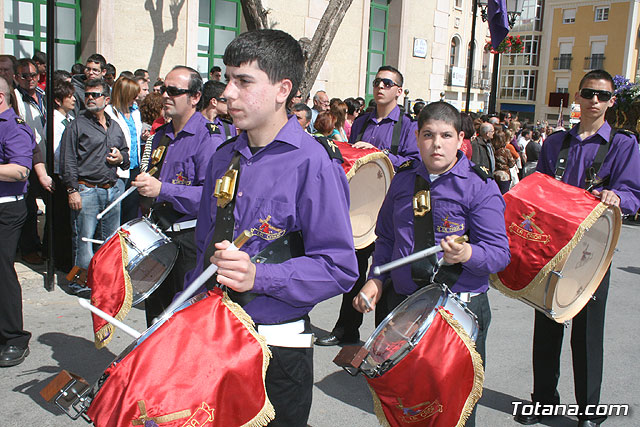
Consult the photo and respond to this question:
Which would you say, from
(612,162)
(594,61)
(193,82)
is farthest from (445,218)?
(594,61)

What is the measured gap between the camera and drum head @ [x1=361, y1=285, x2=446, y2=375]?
101 inches

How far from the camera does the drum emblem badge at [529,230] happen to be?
328 cm

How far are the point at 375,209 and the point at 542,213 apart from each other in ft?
6.83

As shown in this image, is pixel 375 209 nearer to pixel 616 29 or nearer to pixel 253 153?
pixel 253 153

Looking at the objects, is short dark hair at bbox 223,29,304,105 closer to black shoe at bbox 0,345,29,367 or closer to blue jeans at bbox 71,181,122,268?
black shoe at bbox 0,345,29,367

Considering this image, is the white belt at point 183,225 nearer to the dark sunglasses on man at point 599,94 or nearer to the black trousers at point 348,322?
the black trousers at point 348,322

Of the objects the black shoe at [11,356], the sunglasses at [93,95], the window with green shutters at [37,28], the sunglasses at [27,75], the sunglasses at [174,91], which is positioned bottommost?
the black shoe at [11,356]

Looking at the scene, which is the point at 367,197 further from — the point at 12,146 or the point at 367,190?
the point at 12,146

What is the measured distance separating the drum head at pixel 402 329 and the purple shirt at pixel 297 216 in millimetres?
494

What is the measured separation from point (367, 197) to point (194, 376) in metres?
3.52

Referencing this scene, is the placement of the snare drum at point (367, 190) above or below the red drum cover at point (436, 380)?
above

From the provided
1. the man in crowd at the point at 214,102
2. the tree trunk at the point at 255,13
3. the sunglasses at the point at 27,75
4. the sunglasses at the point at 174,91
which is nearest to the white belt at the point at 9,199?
the sunglasses at the point at 174,91

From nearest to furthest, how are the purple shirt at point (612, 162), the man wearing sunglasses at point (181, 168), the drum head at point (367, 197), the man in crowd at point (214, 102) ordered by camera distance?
the purple shirt at point (612, 162), the man wearing sunglasses at point (181, 168), the drum head at point (367, 197), the man in crowd at point (214, 102)

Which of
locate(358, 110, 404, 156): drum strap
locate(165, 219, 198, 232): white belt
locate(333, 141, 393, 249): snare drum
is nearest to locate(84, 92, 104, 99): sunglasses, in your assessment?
locate(333, 141, 393, 249): snare drum
